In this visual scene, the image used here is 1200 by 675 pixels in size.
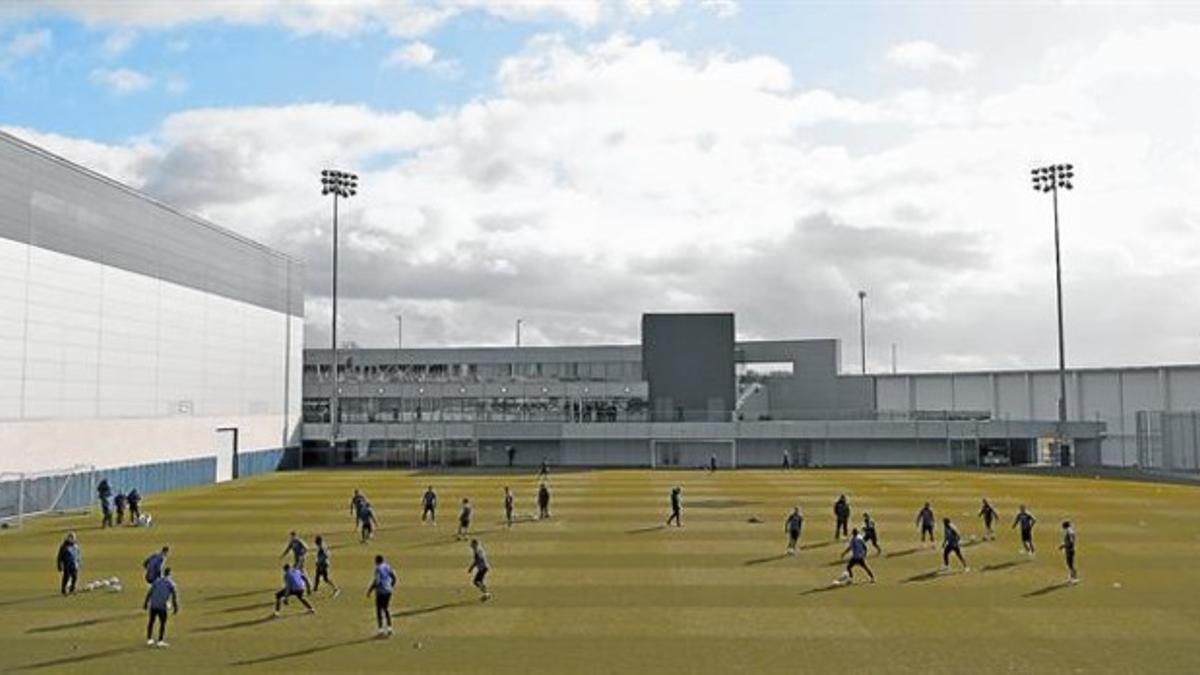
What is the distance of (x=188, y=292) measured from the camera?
220 feet

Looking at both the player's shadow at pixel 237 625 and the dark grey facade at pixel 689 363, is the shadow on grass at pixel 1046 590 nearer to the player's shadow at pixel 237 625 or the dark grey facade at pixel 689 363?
the player's shadow at pixel 237 625

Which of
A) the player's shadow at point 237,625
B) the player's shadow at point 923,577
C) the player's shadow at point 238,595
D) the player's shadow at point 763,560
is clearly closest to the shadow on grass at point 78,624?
the player's shadow at point 238,595

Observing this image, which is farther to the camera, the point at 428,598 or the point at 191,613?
the point at 428,598

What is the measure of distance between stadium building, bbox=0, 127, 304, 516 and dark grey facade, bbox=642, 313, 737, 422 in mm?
31919

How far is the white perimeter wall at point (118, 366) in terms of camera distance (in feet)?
161

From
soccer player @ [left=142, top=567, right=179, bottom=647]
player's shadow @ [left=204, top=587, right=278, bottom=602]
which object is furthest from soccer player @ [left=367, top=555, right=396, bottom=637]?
player's shadow @ [left=204, top=587, right=278, bottom=602]

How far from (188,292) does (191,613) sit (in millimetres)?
47092

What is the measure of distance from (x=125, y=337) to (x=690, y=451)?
4253cm

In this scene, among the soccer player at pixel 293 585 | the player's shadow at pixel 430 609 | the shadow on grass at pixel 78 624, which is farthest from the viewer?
the player's shadow at pixel 430 609

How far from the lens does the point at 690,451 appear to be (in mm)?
82688

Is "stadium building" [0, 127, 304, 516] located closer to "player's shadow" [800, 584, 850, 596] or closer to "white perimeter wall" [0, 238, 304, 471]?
"white perimeter wall" [0, 238, 304, 471]

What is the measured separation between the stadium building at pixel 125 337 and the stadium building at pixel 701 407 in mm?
11559

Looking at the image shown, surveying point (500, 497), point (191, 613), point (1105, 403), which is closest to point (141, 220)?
point (500, 497)

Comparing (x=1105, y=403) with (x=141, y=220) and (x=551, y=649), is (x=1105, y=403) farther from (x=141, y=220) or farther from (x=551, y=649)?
(x=551, y=649)
